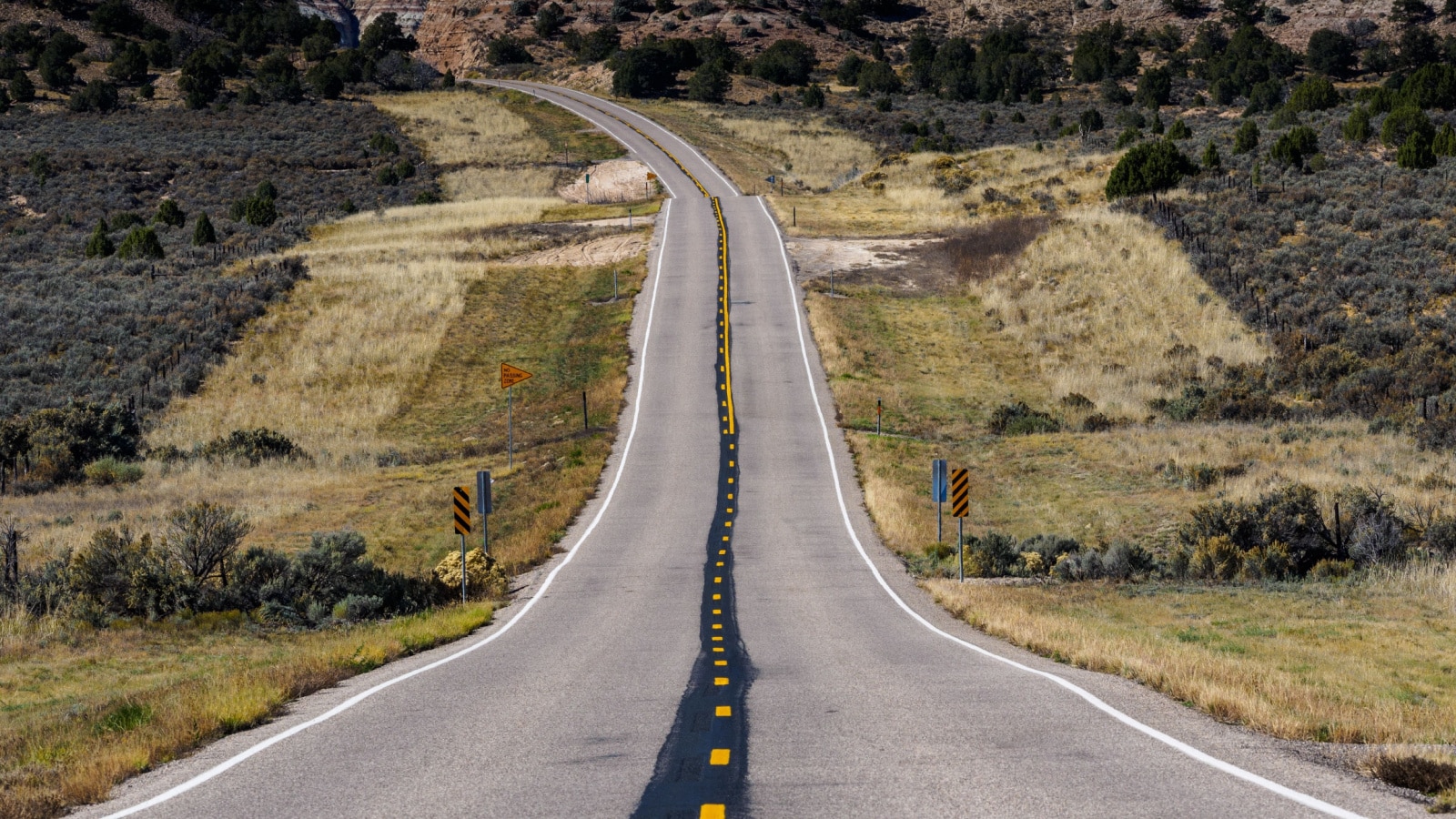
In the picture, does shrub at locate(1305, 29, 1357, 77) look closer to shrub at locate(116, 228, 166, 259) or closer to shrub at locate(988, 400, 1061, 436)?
shrub at locate(988, 400, 1061, 436)

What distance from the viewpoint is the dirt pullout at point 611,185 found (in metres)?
79.3

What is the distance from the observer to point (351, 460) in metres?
37.4

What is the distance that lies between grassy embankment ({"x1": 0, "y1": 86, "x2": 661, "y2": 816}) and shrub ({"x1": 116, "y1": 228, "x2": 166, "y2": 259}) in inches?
281

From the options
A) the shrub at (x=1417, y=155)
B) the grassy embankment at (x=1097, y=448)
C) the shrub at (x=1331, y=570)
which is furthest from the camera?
the shrub at (x=1417, y=155)

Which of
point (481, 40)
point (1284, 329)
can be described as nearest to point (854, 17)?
point (481, 40)

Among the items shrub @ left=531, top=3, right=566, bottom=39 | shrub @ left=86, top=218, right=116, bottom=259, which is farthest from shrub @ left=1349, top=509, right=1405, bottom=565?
shrub @ left=531, top=3, right=566, bottom=39

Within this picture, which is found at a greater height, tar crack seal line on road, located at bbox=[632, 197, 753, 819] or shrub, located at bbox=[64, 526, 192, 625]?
tar crack seal line on road, located at bbox=[632, 197, 753, 819]

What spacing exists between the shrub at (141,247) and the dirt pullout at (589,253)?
17.6 metres

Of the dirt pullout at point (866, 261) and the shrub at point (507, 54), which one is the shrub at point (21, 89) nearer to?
the shrub at point (507, 54)

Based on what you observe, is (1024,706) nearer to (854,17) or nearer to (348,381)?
(348,381)

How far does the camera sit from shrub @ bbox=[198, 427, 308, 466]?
3662 cm

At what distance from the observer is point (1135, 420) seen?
1540 inches

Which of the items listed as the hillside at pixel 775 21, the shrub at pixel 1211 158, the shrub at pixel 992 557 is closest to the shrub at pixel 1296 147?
the shrub at pixel 1211 158

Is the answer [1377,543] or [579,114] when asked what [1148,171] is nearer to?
[1377,543]
